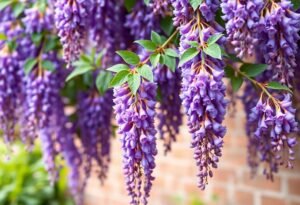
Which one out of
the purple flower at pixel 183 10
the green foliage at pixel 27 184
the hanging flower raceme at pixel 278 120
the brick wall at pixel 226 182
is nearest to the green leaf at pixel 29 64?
the purple flower at pixel 183 10

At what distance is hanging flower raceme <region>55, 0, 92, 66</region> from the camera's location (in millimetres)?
939

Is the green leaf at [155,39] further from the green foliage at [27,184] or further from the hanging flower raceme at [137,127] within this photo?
the green foliage at [27,184]

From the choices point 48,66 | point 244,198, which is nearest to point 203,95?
point 48,66

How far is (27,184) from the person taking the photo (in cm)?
259

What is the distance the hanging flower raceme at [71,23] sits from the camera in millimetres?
939

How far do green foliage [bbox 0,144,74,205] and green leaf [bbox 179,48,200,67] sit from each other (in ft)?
5.91

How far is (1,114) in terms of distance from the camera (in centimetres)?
116

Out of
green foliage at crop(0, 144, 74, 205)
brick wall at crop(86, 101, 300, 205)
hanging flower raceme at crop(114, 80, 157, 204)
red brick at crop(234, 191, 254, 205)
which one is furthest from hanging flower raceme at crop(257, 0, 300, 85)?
green foliage at crop(0, 144, 74, 205)

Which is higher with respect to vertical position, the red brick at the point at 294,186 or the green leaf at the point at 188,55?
the green leaf at the point at 188,55

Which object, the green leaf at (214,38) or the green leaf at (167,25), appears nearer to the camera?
the green leaf at (214,38)

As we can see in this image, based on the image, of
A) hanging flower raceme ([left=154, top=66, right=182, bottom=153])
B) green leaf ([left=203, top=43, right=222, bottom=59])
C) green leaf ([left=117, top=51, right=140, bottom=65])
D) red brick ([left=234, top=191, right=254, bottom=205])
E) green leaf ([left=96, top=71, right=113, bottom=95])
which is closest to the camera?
green leaf ([left=203, top=43, right=222, bottom=59])

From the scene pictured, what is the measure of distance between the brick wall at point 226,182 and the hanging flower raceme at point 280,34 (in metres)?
0.93

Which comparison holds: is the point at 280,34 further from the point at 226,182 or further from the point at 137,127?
the point at 226,182

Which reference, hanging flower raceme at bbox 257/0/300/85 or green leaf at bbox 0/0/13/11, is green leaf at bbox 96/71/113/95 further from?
hanging flower raceme at bbox 257/0/300/85
